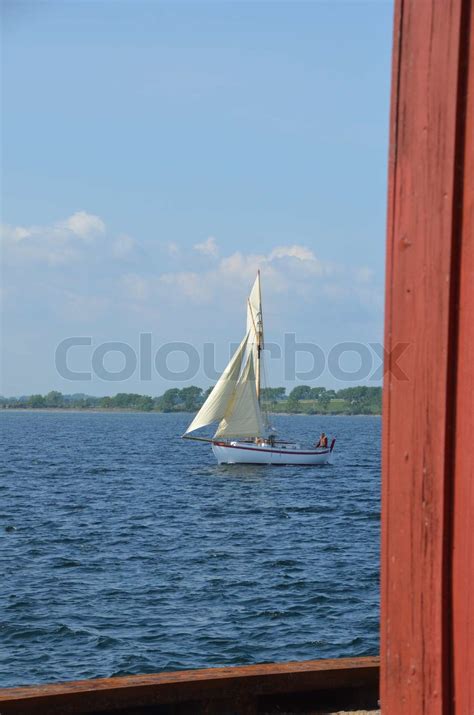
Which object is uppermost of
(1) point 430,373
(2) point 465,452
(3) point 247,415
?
(1) point 430,373

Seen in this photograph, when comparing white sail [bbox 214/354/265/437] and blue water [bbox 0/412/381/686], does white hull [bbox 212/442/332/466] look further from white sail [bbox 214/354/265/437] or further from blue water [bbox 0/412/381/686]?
blue water [bbox 0/412/381/686]

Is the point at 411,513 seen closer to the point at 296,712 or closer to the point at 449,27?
the point at 449,27

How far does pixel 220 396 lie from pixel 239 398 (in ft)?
4.24

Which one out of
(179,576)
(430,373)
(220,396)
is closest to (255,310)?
(220,396)

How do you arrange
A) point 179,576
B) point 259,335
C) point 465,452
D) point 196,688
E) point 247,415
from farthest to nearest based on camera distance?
point 259,335 → point 247,415 → point 179,576 → point 196,688 → point 465,452

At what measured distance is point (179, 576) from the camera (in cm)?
2211

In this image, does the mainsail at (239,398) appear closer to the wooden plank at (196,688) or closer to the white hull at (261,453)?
the white hull at (261,453)

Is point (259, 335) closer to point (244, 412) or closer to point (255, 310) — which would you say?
point (255, 310)

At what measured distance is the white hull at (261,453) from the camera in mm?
59675

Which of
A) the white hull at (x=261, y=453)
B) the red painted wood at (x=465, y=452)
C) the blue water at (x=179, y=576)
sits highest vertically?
the red painted wood at (x=465, y=452)

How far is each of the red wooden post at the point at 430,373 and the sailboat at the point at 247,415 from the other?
47630 mm

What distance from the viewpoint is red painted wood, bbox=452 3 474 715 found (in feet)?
5.37

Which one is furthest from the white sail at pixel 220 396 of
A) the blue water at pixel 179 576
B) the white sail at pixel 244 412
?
the blue water at pixel 179 576

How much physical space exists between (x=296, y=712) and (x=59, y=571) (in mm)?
19883
